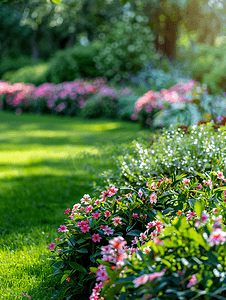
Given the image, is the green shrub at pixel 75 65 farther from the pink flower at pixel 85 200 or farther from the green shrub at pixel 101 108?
the pink flower at pixel 85 200

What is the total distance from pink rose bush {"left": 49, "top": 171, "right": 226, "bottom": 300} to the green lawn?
409 millimetres

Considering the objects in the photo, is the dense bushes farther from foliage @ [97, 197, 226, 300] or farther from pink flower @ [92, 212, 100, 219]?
foliage @ [97, 197, 226, 300]

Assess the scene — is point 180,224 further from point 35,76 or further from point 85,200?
point 35,76

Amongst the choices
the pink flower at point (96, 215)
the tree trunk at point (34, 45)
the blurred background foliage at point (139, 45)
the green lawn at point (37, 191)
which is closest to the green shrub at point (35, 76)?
the blurred background foliage at point (139, 45)

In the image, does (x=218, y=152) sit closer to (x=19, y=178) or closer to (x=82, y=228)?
(x=82, y=228)

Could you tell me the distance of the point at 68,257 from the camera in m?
2.12

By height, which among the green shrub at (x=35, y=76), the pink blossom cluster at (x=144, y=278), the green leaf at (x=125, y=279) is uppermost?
the green shrub at (x=35, y=76)

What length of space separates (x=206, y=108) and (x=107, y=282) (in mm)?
5569

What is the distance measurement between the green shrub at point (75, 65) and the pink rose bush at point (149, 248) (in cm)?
1462

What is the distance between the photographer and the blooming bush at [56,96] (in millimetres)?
13086

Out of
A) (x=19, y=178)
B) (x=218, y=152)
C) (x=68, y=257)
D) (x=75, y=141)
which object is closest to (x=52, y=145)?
(x=75, y=141)

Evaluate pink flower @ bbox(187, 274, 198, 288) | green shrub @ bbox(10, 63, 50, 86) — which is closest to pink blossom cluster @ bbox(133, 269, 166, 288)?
pink flower @ bbox(187, 274, 198, 288)

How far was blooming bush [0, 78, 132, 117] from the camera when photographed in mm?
13086

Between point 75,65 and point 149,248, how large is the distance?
1547 centimetres
